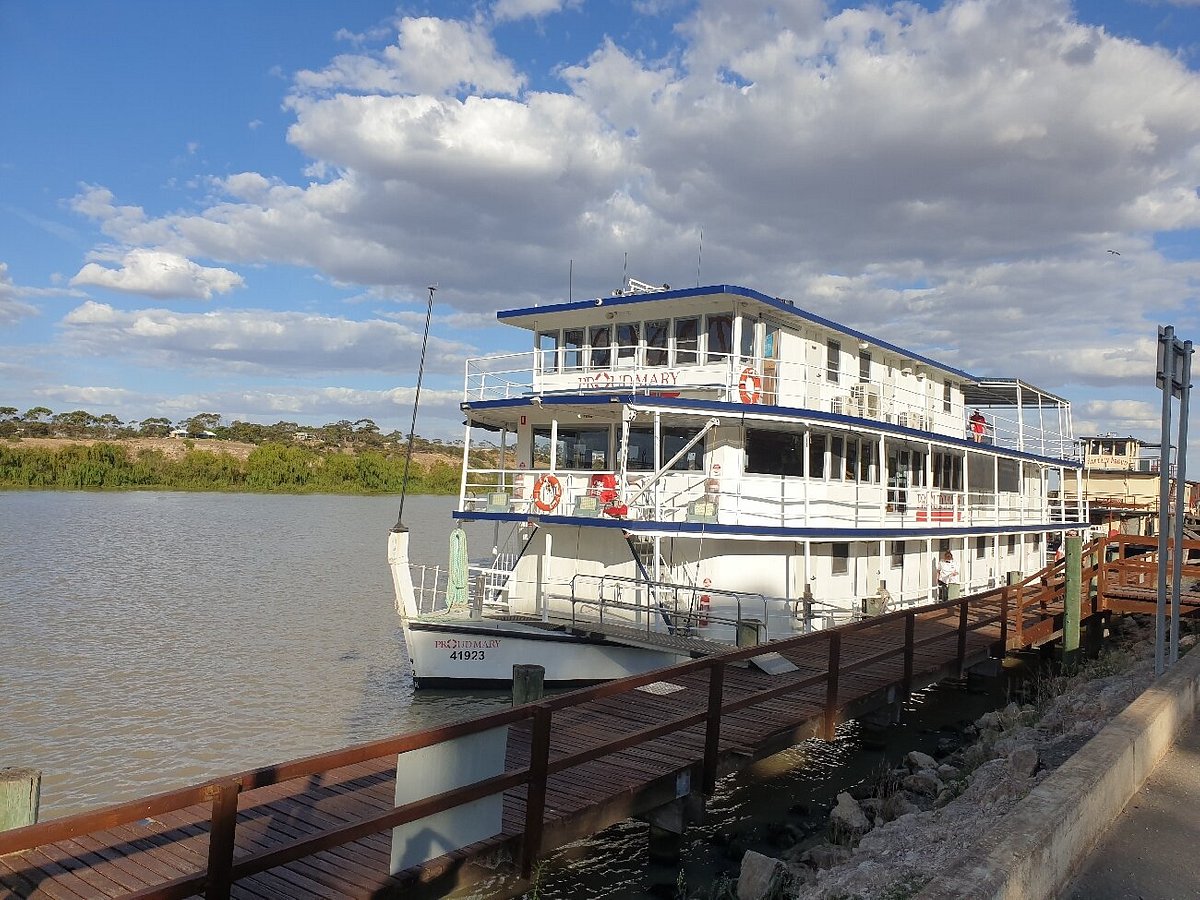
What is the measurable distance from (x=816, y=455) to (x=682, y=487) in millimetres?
3520

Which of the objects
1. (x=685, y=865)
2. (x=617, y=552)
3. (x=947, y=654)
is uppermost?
(x=617, y=552)

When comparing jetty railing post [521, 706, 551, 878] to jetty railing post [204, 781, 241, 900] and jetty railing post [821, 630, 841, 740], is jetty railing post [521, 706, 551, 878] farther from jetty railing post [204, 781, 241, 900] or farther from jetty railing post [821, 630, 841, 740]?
jetty railing post [821, 630, 841, 740]

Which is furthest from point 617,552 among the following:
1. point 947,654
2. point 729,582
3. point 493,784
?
point 493,784

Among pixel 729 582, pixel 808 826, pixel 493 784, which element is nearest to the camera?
pixel 493 784

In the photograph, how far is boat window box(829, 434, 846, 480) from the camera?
18359mm

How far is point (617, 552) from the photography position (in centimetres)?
1627

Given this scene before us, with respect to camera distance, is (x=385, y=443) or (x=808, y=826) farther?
(x=385, y=443)

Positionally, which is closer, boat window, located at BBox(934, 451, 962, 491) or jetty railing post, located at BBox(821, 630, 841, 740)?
jetty railing post, located at BBox(821, 630, 841, 740)

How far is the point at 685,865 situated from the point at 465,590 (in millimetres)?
7792

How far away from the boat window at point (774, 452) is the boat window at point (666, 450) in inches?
36.7

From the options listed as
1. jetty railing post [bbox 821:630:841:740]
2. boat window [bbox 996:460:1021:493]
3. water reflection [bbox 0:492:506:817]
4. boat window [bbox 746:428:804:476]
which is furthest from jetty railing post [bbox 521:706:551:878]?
boat window [bbox 996:460:1021:493]

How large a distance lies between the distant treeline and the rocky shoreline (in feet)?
242

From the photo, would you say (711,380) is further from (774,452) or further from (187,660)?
(187,660)

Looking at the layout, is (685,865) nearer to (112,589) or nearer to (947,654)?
(947,654)
